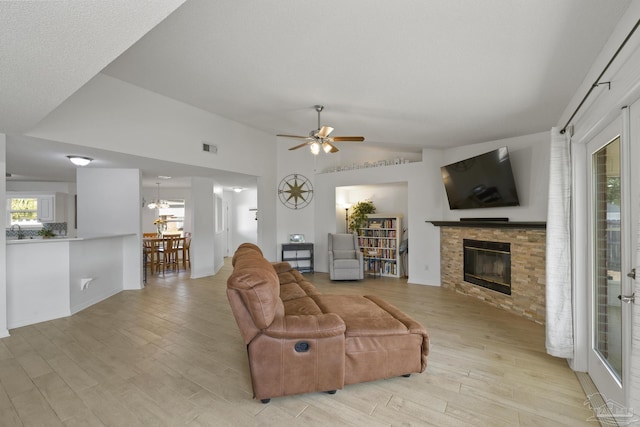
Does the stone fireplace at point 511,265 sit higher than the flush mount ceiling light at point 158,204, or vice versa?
the flush mount ceiling light at point 158,204

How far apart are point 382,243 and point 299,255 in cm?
195

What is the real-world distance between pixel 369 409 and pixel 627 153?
227 cm

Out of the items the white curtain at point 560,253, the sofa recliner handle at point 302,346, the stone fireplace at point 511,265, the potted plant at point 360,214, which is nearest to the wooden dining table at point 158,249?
the potted plant at point 360,214

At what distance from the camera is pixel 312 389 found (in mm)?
Answer: 2096

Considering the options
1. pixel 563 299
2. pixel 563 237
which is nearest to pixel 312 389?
pixel 563 299

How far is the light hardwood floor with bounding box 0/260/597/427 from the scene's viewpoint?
1.92 m

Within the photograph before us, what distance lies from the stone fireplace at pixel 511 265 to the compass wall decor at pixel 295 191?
3.06m

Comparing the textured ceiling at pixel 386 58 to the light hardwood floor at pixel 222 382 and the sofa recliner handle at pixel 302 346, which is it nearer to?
the sofa recliner handle at pixel 302 346

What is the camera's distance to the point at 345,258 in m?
6.22

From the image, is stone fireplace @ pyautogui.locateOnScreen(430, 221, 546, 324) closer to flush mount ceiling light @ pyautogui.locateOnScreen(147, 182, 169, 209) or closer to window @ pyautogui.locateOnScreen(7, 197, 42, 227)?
flush mount ceiling light @ pyautogui.locateOnScreen(147, 182, 169, 209)

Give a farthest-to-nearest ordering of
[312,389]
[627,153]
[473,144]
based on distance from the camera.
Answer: [473,144], [312,389], [627,153]

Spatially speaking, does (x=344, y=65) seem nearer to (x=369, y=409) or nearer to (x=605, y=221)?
(x=605, y=221)

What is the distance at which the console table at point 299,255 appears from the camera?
654 cm

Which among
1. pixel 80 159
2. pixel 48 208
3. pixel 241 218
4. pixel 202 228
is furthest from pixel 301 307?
pixel 48 208
